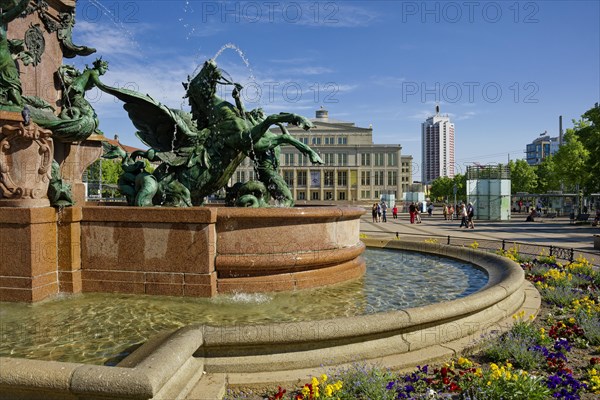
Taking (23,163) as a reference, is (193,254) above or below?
below

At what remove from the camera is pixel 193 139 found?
8.27 m

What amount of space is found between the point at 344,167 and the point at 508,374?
339ft

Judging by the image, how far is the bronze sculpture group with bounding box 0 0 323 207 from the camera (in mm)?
7684

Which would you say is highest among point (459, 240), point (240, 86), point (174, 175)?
point (240, 86)

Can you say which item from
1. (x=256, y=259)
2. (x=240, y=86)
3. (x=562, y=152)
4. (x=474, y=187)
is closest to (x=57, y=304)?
(x=256, y=259)

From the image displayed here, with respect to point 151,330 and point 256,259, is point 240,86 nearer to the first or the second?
point 256,259

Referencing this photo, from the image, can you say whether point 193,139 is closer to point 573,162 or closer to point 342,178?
point 573,162

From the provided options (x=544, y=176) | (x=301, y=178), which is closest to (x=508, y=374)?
(x=544, y=176)

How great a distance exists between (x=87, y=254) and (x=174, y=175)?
229 cm

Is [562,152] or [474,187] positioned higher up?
[562,152]

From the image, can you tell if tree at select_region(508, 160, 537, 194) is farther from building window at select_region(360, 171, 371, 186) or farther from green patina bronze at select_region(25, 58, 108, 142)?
green patina bronze at select_region(25, 58, 108, 142)

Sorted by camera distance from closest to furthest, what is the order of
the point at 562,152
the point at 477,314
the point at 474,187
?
the point at 477,314
the point at 474,187
the point at 562,152

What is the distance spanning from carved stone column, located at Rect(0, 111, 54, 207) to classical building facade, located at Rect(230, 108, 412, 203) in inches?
3806

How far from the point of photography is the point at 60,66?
8.32m
